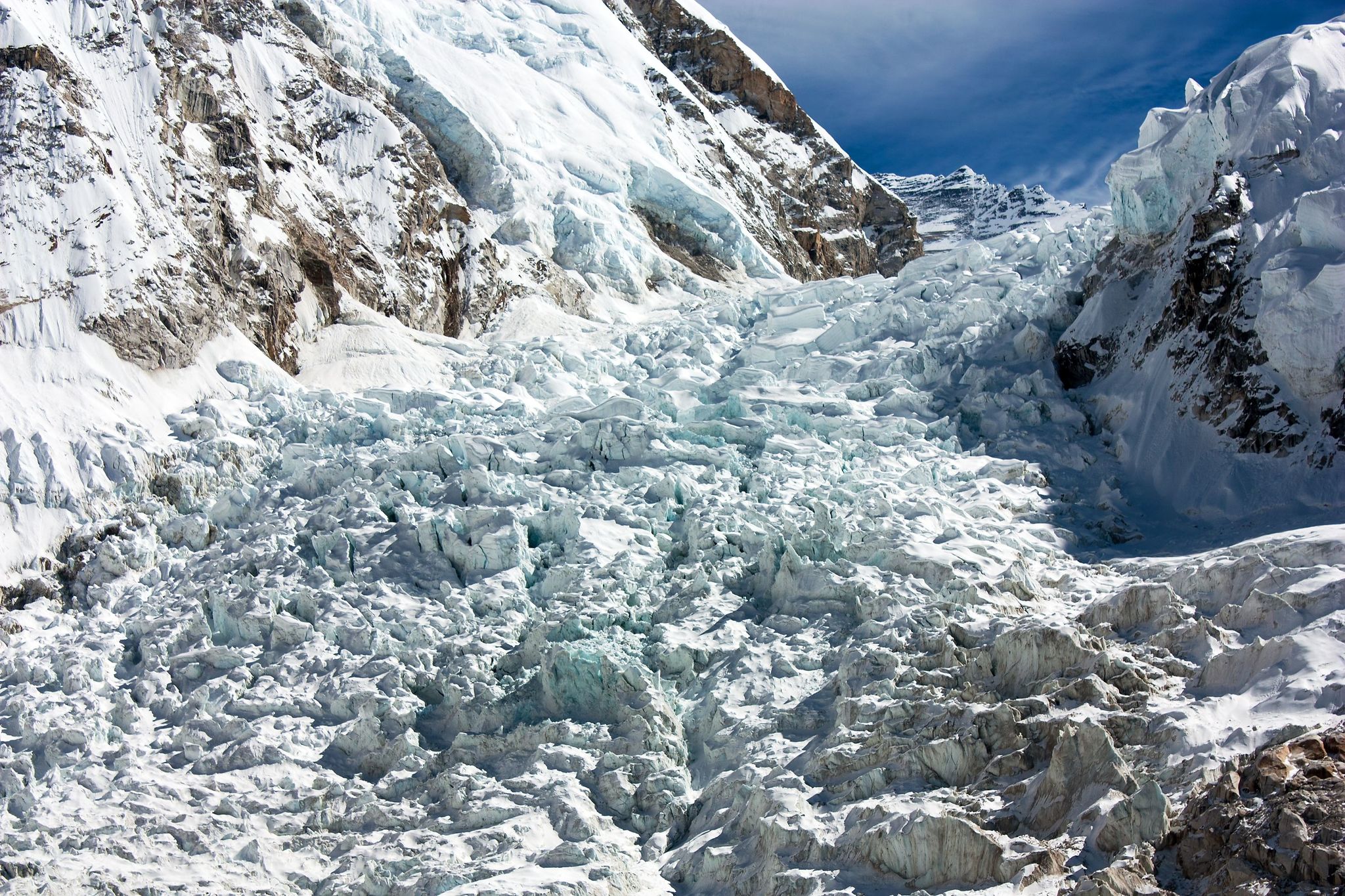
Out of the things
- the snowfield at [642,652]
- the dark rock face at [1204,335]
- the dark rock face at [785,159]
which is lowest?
the snowfield at [642,652]

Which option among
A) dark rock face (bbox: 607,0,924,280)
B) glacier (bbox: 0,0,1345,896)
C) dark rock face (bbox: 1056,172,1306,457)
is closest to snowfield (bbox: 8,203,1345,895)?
glacier (bbox: 0,0,1345,896)

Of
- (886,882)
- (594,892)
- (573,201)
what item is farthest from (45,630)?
(573,201)

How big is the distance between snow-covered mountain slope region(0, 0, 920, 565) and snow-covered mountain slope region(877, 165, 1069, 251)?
37084 mm

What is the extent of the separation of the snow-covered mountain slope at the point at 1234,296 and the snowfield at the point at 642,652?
1195mm

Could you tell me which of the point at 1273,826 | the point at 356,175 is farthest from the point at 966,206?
the point at 1273,826

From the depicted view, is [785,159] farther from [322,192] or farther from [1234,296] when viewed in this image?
[1234,296]

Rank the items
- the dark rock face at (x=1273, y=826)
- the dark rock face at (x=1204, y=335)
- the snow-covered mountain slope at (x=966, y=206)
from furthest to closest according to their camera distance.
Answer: the snow-covered mountain slope at (x=966, y=206) < the dark rock face at (x=1204, y=335) < the dark rock face at (x=1273, y=826)

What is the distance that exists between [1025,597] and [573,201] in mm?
22444

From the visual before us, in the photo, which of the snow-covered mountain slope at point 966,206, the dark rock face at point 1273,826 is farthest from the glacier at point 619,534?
the snow-covered mountain slope at point 966,206

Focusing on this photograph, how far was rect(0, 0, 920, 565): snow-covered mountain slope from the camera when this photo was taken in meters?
21.5

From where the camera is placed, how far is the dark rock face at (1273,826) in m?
9.48

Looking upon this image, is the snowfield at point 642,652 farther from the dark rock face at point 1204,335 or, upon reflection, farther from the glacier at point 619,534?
the dark rock face at point 1204,335

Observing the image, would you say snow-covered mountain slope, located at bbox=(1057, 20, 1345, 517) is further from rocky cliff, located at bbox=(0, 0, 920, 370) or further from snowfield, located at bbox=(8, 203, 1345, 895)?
rocky cliff, located at bbox=(0, 0, 920, 370)

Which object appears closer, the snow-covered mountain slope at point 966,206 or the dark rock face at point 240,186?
the dark rock face at point 240,186
